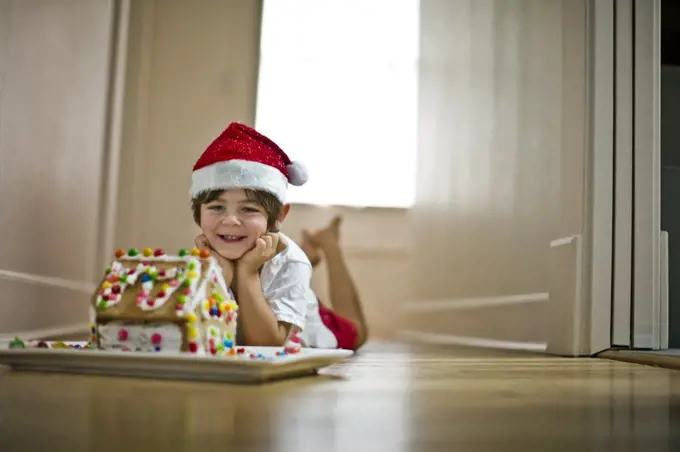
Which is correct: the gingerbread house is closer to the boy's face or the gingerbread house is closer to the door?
the boy's face

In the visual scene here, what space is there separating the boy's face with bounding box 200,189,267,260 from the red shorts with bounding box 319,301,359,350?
2.21 ft

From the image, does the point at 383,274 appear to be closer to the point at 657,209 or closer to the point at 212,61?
the point at 212,61

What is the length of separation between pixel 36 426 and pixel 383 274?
10.7 feet

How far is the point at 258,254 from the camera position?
1.54 metres

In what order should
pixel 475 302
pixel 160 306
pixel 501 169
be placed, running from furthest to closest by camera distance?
pixel 475 302, pixel 501 169, pixel 160 306

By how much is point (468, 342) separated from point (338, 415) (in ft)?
7.02

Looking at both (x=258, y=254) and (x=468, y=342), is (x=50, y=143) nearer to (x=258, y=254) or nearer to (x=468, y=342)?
(x=258, y=254)

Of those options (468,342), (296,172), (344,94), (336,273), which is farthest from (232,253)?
(344,94)

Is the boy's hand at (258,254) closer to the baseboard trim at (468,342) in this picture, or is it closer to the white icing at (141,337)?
the white icing at (141,337)

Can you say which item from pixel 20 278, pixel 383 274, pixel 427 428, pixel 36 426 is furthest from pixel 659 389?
pixel 383 274

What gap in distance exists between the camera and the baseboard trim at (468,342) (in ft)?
7.84

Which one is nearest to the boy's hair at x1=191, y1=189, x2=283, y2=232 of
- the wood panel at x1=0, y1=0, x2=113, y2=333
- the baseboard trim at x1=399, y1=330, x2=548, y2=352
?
the wood panel at x1=0, y1=0, x2=113, y2=333

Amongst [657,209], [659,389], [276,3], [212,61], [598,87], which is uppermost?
[276,3]

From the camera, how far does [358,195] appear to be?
3889 millimetres
